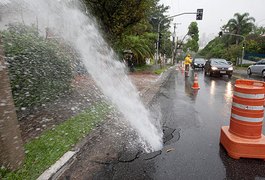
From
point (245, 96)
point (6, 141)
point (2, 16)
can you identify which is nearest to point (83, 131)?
point (6, 141)

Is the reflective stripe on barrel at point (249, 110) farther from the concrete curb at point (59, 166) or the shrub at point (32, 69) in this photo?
the shrub at point (32, 69)

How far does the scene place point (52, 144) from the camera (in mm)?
3688

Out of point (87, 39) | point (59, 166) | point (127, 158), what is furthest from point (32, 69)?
point (87, 39)

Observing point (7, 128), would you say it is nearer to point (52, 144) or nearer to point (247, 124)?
point (52, 144)

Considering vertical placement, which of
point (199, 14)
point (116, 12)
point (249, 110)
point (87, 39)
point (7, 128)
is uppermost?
point (199, 14)

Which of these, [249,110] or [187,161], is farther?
[249,110]

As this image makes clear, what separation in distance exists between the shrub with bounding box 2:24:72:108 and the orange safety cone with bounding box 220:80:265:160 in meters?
4.14

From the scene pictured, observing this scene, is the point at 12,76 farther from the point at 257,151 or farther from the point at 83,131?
the point at 257,151

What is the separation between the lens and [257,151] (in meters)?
3.57

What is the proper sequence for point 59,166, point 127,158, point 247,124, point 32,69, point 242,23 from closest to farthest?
point 59,166 → point 127,158 → point 247,124 → point 32,69 → point 242,23

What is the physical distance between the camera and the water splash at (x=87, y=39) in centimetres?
632

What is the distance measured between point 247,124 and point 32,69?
461 centimetres

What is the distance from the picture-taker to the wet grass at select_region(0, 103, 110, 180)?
2.84 m

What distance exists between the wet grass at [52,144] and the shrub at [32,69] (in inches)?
38.7
